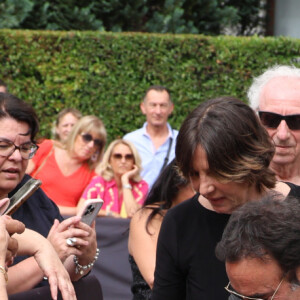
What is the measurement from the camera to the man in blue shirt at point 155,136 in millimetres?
8898

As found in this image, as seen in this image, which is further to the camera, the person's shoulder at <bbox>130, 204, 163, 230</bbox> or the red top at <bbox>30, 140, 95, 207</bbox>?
the red top at <bbox>30, 140, 95, 207</bbox>

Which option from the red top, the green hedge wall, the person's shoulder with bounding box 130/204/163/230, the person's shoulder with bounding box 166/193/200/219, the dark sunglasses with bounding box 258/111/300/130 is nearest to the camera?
the person's shoulder with bounding box 166/193/200/219

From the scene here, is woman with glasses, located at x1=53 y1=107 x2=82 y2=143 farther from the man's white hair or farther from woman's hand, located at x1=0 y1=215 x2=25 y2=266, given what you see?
woman's hand, located at x1=0 y1=215 x2=25 y2=266

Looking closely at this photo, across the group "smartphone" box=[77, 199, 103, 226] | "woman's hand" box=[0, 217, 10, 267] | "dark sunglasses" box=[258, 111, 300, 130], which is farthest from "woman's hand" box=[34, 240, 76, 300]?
"dark sunglasses" box=[258, 111, 300, 130]

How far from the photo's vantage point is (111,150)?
767cm

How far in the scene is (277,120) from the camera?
401cm

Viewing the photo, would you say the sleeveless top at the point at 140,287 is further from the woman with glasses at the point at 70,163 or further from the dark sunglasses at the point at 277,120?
the woman with glasses at the point at 70,163

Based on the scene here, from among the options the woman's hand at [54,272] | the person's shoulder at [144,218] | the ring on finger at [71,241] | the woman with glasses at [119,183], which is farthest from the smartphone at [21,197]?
the woman with glasses at [119,183]

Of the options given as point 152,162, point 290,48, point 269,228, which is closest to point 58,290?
point 269,228

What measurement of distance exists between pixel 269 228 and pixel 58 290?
4.90 ft

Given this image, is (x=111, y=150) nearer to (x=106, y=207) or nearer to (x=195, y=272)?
(x=106, y=207)

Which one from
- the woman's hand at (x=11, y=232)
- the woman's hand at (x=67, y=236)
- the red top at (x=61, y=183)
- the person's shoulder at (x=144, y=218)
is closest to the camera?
the woman's hand at (x=11, y=232)

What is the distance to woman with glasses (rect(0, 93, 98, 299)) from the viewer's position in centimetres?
344

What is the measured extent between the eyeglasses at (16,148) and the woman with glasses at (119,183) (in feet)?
10.9
